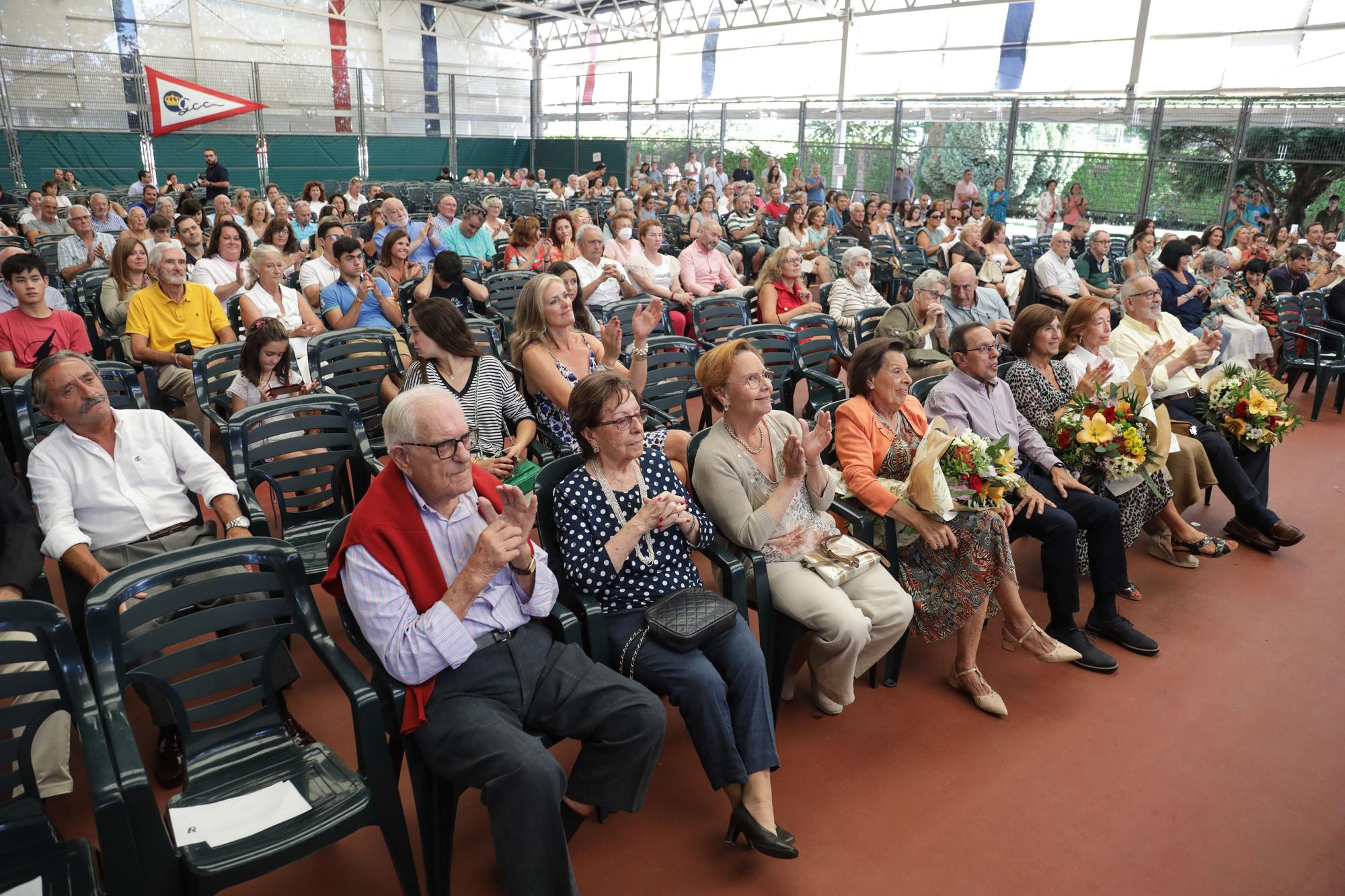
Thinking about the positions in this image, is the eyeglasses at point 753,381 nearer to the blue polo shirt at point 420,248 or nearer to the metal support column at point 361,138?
the blue polo shirt at point 420,248

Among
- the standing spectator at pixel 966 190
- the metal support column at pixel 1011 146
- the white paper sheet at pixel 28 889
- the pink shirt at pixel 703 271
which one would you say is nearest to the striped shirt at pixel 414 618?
the white paper sheet at pixel 28 889

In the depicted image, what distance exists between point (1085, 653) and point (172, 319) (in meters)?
5.04

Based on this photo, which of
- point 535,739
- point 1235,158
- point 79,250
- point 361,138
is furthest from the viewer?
point 361,138

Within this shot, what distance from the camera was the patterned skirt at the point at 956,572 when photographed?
131 inches

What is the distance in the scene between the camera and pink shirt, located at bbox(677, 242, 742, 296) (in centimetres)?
751

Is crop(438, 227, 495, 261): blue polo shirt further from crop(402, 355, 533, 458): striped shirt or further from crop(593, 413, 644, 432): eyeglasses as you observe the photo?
crop(593, 413, 644, 432): eyeglasses

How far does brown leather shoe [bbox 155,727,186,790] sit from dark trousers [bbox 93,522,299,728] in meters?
0.04

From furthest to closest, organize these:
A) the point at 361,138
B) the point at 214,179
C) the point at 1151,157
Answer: the point at 361,138, the point at 1151,157, the point at 214,179

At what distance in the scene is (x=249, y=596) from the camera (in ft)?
9.18

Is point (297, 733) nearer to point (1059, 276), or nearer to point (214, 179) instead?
point (1059, 276)

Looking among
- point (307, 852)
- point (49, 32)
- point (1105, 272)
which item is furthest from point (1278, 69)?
point (49, 32)

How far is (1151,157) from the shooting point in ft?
46.4

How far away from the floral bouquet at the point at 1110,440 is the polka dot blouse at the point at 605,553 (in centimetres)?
210

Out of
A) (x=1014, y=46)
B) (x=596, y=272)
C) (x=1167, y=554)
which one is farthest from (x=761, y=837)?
(x=1014, y=46)
